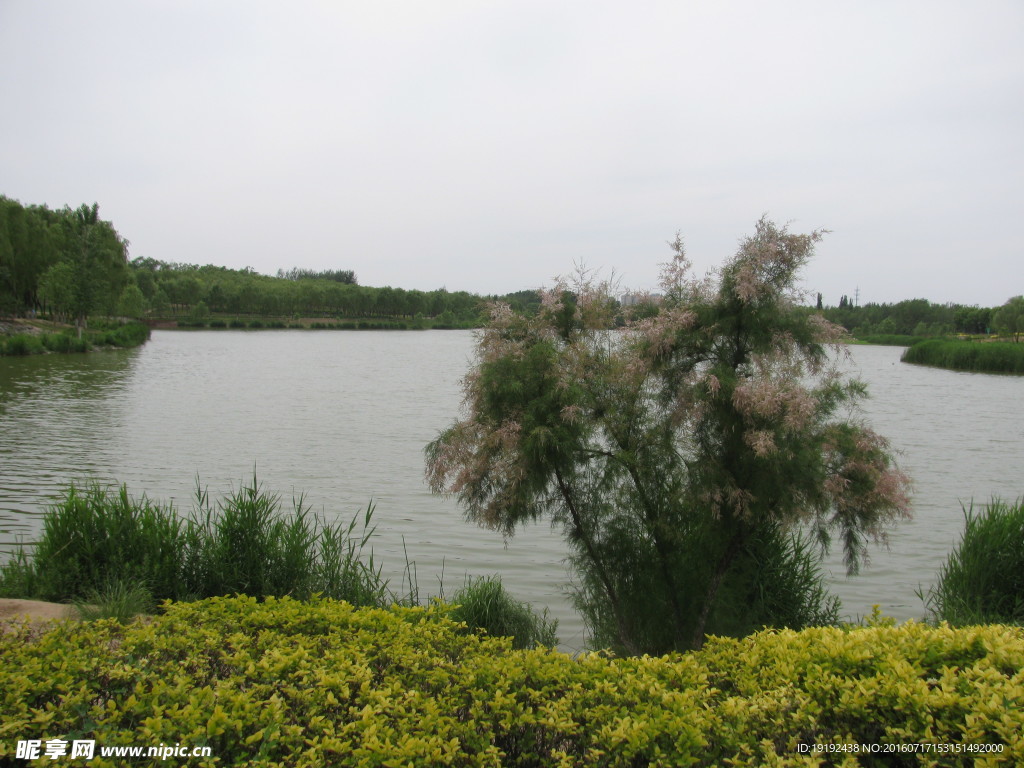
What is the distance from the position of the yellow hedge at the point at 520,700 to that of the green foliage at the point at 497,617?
3.33 m

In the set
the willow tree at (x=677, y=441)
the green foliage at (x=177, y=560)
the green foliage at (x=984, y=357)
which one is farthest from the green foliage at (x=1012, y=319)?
the green foliage at (x=177, y=560)

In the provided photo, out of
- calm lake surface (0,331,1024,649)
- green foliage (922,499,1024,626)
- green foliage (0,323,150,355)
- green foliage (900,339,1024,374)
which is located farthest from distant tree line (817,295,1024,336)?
green foliage (922,499,1024,626)

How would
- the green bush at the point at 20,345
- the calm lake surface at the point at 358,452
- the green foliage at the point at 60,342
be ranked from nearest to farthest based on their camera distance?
the calm lake surface at the point at 358,452, the green bush at the point at 20,345, the green foliage at the point at 60,342

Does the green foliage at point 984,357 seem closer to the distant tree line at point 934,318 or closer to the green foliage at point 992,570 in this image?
the distant tree line at point 934,318

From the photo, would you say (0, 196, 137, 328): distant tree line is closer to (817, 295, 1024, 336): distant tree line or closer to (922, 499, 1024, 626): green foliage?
(922, 499, 1024, 626): green foliage

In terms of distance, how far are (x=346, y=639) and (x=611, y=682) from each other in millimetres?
1599

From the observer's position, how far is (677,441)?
6000 mm

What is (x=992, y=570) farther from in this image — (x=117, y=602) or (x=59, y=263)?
(x=59, y=263)

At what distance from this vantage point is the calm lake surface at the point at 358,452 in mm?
10891

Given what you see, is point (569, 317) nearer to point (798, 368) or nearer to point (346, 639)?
point (798, 368)

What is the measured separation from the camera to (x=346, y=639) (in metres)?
4.07

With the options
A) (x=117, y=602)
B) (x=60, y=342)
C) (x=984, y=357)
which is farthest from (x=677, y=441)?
(x=984, y=357)

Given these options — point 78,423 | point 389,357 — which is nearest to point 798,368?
point 78,423

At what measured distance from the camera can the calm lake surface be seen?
35.7ft
